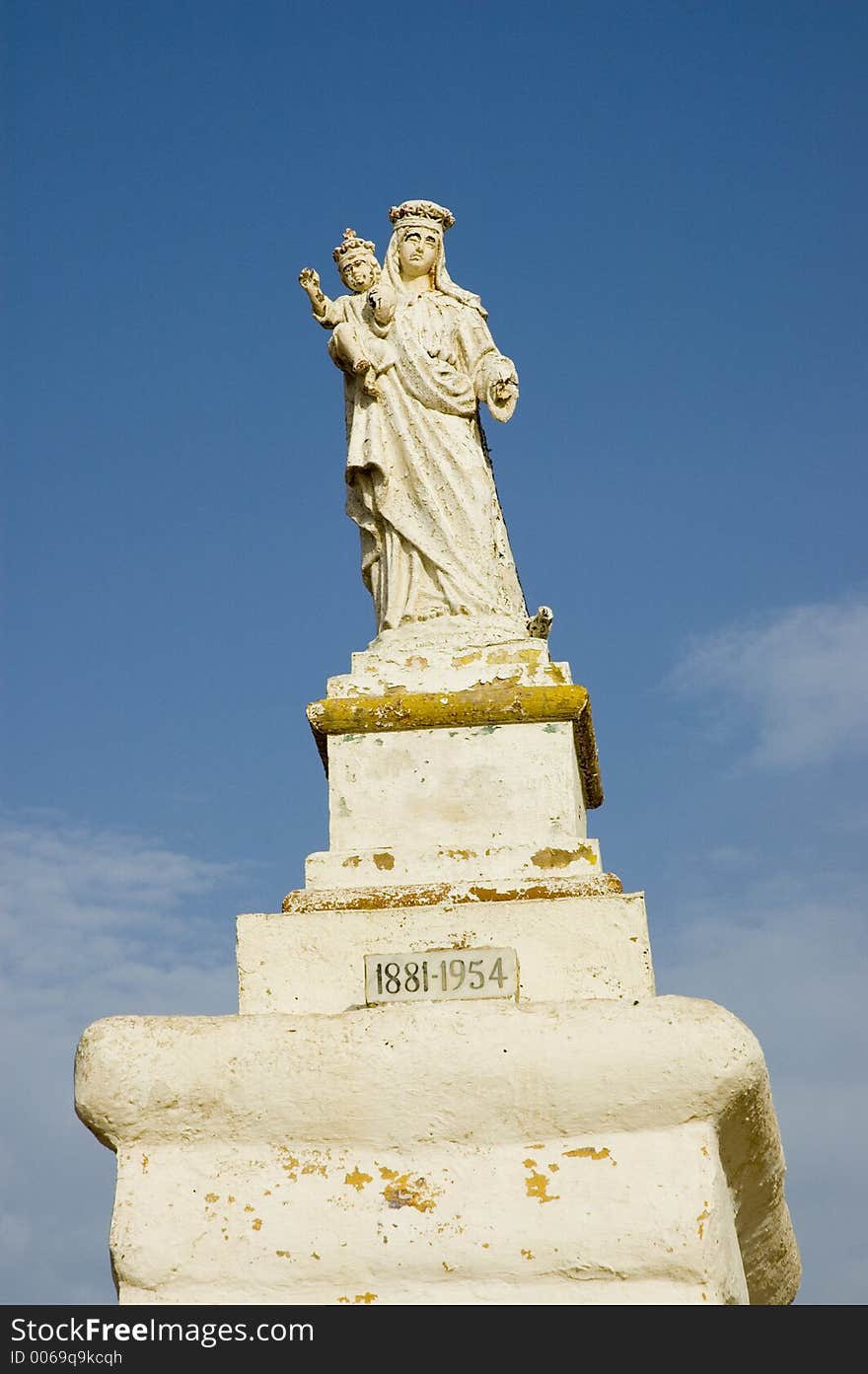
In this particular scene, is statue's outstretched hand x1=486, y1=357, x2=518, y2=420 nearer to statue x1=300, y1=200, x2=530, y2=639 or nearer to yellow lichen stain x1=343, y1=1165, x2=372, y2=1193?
statue x1=300, y1=200, x2=530, y2=639

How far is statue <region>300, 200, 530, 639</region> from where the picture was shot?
8047mm

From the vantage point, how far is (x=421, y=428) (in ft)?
27.2

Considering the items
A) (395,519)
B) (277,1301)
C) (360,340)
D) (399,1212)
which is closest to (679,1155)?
(399,1212)

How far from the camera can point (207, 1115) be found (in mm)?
6188

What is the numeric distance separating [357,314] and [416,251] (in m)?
0.49

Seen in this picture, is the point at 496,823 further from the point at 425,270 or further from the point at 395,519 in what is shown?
the point at 425,270

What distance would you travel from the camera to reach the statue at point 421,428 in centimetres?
805

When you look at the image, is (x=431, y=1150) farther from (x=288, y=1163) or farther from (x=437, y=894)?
(x=437, y=894)

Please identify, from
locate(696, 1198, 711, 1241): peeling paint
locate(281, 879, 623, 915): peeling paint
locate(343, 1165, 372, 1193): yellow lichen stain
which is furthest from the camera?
locate(281, 879, 623, 915): peeling paint

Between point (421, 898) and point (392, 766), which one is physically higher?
point (392, 766)

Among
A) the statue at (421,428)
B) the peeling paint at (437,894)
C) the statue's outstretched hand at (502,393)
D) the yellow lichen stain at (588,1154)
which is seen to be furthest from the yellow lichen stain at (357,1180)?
the statue's outstretched hand at (502,393)

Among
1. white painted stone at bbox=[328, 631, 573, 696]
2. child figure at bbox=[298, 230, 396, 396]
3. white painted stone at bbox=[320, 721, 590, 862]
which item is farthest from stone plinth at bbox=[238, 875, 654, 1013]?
child figure at bbox=[298, 230, 396, 396]

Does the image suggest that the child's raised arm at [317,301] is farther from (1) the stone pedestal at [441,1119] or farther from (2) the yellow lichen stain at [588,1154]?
(2) the yellow lichen stain at [588,1154]
